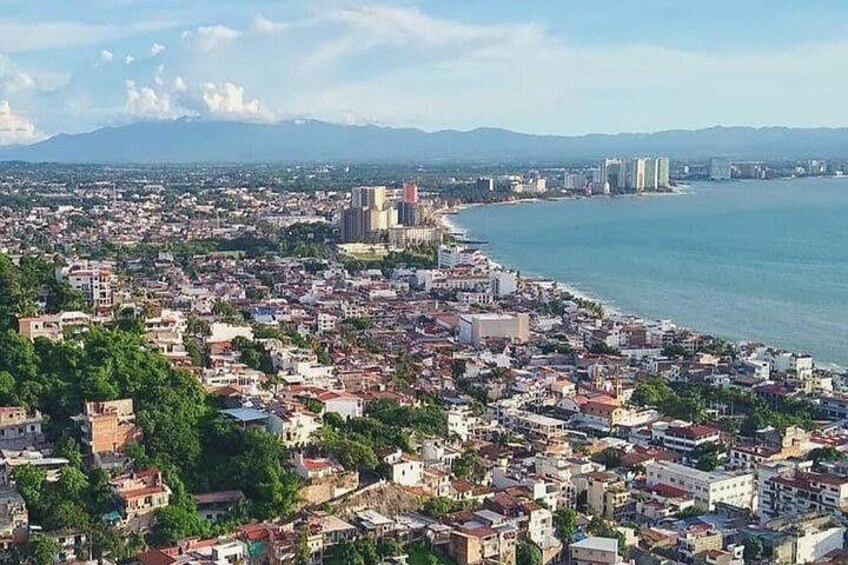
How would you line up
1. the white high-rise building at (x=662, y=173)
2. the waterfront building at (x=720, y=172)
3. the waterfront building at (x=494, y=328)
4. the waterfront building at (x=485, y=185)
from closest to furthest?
the waterfront building at (x=494, y=328)
the waterfront building at (x=485, y=185)
the white high-rise building at (x=662, y=173)
the waterfront building at (x=720, y=172)

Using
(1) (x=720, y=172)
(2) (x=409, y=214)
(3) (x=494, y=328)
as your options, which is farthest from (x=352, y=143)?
(3) (x=494, y=328)

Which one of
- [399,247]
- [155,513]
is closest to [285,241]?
[399,247]

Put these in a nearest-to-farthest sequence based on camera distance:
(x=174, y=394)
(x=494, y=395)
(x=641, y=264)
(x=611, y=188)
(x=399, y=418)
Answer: (x=174, y=394), (x=399, y=418), (x=494, y=395), (x=641, y=264), (x=611, y=188)

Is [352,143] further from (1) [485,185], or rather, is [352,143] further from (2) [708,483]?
(2) [708,483]

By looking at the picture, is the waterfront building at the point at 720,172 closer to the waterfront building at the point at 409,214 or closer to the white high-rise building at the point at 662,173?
the white high-rise building at the point at 662,173

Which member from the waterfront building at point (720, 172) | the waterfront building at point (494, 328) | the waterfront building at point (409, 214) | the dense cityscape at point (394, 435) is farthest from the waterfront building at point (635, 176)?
Result: the waterfront building at point (494, 328)

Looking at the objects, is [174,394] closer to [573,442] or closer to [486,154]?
[573,442]
